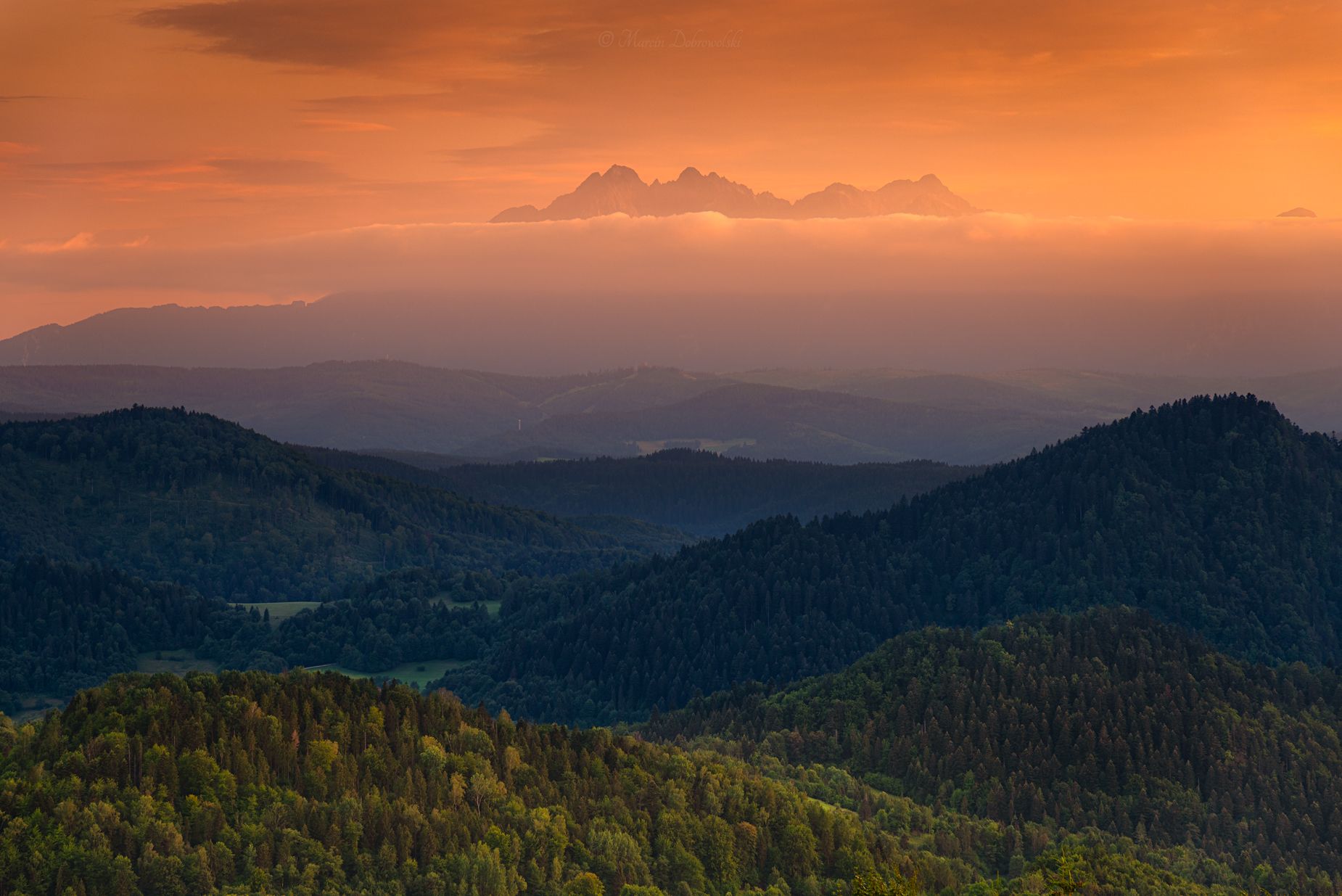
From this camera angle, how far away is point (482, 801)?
522 feet

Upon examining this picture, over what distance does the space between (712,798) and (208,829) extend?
137 ft

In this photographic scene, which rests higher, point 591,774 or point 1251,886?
point 591,774

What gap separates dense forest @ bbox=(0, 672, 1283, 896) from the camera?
469ft

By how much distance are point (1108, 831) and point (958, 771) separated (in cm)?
1712

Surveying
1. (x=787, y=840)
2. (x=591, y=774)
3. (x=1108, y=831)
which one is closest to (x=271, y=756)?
(x=591, y=774)

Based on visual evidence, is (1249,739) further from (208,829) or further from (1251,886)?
(208,829)

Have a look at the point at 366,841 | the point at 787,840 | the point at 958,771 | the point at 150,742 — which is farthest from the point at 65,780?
the point at 958,771

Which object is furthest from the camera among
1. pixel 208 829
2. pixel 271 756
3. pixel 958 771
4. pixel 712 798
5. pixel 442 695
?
pixel 958 771

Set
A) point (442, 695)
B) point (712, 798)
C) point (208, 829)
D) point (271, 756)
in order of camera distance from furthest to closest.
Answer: point (442, 695)
point (712, 798)
point (271, 756)
point (208, 829)

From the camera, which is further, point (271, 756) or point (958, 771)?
point (958, 771)

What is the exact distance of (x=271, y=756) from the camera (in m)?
156

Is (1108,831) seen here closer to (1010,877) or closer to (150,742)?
(1010,877)

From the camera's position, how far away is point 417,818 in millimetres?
152500

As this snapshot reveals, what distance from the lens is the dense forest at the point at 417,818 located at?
469ft
